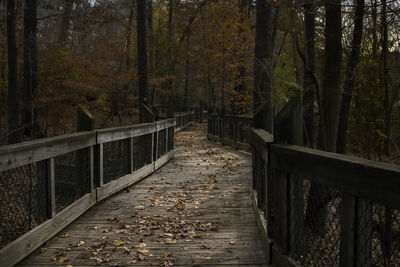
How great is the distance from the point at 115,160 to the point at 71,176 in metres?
1.64

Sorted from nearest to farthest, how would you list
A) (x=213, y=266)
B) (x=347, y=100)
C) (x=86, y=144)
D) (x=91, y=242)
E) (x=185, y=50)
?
(x=213, y=266)
(x=91, y=242)
(x=86, y=144)
(x=347, y=100)
(x=185, y=50)

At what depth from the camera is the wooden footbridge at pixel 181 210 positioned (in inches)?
98.3

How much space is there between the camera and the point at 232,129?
15641 mm

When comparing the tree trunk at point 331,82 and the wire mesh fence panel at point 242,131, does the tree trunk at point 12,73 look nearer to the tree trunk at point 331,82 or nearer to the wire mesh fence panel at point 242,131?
the wire mesh fence panel at point 242,131

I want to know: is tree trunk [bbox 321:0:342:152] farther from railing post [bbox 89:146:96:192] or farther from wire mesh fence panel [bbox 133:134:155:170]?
wire mesh fence panel [bbox 133:134:155:170]

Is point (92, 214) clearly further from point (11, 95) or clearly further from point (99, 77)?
point (99, 77)

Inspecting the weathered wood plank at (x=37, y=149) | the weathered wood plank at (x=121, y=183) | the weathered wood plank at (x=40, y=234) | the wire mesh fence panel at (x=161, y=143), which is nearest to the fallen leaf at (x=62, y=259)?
the weathered wood plank at (x=40, y=234)

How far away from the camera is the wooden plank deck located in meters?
3.96

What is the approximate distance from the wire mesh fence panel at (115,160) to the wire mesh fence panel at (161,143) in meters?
2.73

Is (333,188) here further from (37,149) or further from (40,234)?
(40,234)

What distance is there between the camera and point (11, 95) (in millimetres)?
12500

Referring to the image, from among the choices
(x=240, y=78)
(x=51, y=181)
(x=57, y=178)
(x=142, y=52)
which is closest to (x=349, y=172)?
(x=51, y=181)

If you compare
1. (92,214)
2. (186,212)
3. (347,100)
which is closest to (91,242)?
(92,214)

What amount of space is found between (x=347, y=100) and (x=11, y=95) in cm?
1025
